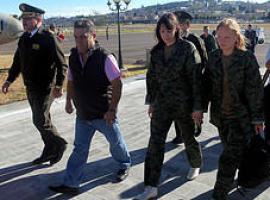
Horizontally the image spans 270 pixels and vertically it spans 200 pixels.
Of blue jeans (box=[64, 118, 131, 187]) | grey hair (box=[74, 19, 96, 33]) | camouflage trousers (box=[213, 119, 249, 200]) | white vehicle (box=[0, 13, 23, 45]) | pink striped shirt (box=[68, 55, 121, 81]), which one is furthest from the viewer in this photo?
white vehicle (box=[0, 13, 23, 45])

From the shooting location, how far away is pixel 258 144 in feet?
13.8

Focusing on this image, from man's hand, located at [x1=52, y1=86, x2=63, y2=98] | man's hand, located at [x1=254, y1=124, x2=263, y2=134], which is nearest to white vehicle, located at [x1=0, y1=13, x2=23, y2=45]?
man's hand, located at [x1=52, y1=86, x2=63, y2=98]

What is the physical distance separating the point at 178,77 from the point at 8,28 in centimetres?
1389

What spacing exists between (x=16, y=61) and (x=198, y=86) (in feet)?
8.58

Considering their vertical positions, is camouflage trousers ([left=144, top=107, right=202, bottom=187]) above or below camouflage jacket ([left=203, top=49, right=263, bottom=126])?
below

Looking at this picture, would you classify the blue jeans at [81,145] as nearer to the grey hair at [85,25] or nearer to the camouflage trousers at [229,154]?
the grey hair at [85,25]

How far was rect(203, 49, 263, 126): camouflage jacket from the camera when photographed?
12.9 feet

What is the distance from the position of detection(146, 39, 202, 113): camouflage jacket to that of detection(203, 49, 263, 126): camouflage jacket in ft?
0.69

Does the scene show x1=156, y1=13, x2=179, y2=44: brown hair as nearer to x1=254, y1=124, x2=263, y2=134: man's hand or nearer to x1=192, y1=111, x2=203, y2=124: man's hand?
x1=192, y1=111, x2=203, y2=124: man's hand

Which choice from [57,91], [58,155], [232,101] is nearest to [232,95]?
[232,101]

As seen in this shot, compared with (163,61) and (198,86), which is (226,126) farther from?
(163,61)

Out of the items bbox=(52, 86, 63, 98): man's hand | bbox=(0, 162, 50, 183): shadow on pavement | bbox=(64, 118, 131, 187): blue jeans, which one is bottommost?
bbox=(0, 162, 50, 183): shadow on pavement

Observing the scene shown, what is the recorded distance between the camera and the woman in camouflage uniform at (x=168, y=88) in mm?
Answer: 4336

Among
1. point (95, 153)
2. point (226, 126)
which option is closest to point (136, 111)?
point (95, 153)
